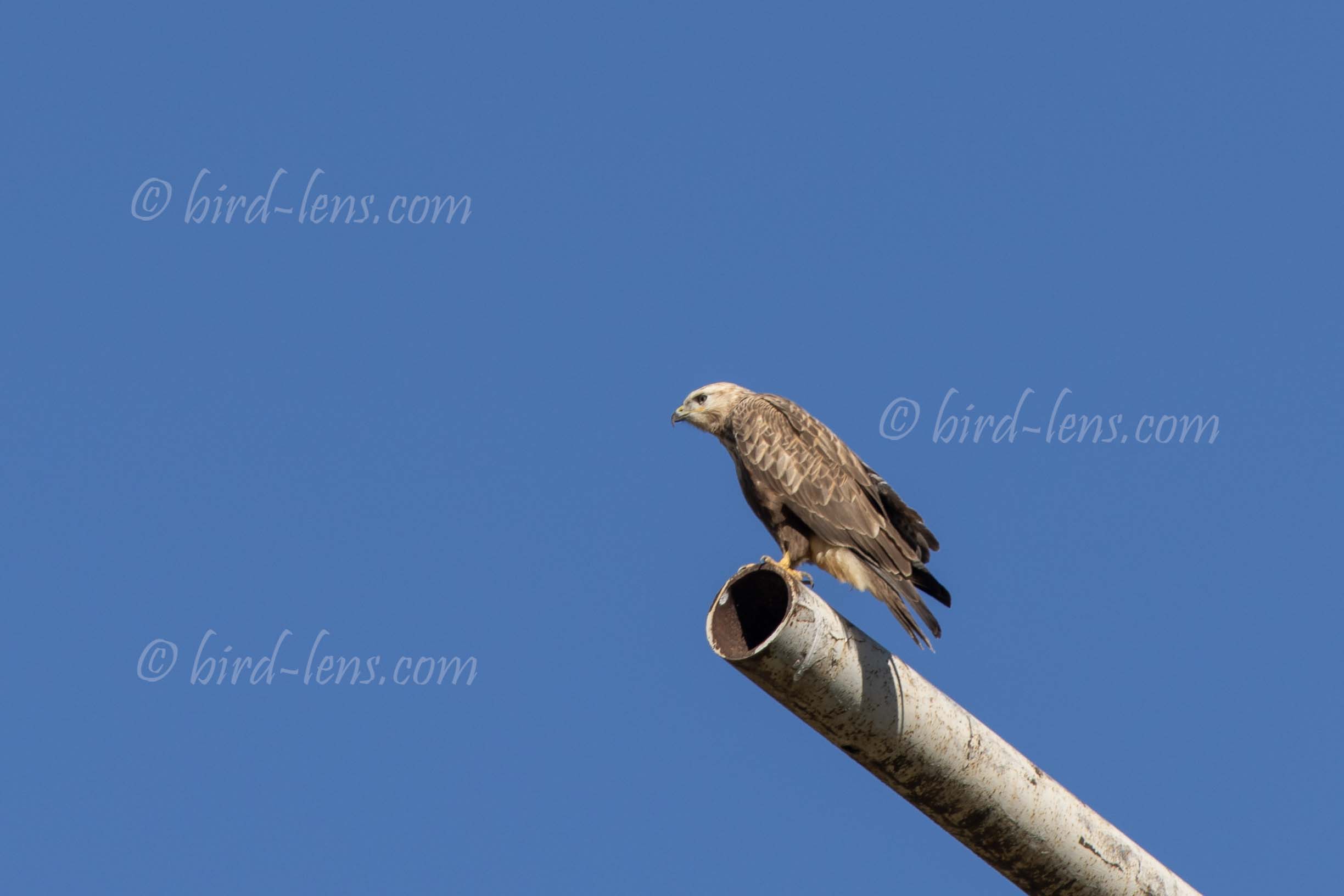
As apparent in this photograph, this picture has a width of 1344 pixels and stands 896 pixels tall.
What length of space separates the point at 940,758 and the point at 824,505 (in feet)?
11.3

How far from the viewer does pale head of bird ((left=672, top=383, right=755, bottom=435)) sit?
9438mm

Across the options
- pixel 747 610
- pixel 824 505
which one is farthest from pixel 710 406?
pixel 747 610

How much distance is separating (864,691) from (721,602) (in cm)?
75

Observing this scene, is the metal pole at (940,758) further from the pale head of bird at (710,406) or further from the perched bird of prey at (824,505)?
the pale head of bird at (710,406)

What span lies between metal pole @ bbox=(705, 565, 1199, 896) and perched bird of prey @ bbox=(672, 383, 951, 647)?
1872 mm

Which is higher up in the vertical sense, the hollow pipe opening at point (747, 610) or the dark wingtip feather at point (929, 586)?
the dark wingtip feather at point (929, 586)

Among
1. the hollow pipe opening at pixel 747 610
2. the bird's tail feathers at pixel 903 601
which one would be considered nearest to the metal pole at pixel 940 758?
the hollow pipe opening at pixel 747 610

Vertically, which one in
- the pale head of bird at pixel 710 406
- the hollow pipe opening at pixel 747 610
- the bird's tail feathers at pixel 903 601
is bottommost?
the hollow pipe opening at pixel 747 610

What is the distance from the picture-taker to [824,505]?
26.3ft

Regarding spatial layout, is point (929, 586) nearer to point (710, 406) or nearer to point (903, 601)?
point (903, 601)

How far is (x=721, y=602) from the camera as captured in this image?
16.9ft

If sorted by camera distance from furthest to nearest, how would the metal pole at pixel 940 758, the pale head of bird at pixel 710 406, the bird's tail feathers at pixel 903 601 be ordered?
the pale head of bird at pixel 710 406 → the bird's tail feathers at pixel 903 601 → the metal pole at pixel 940 758

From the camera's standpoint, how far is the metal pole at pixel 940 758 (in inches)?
182

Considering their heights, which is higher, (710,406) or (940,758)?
(710,406)
